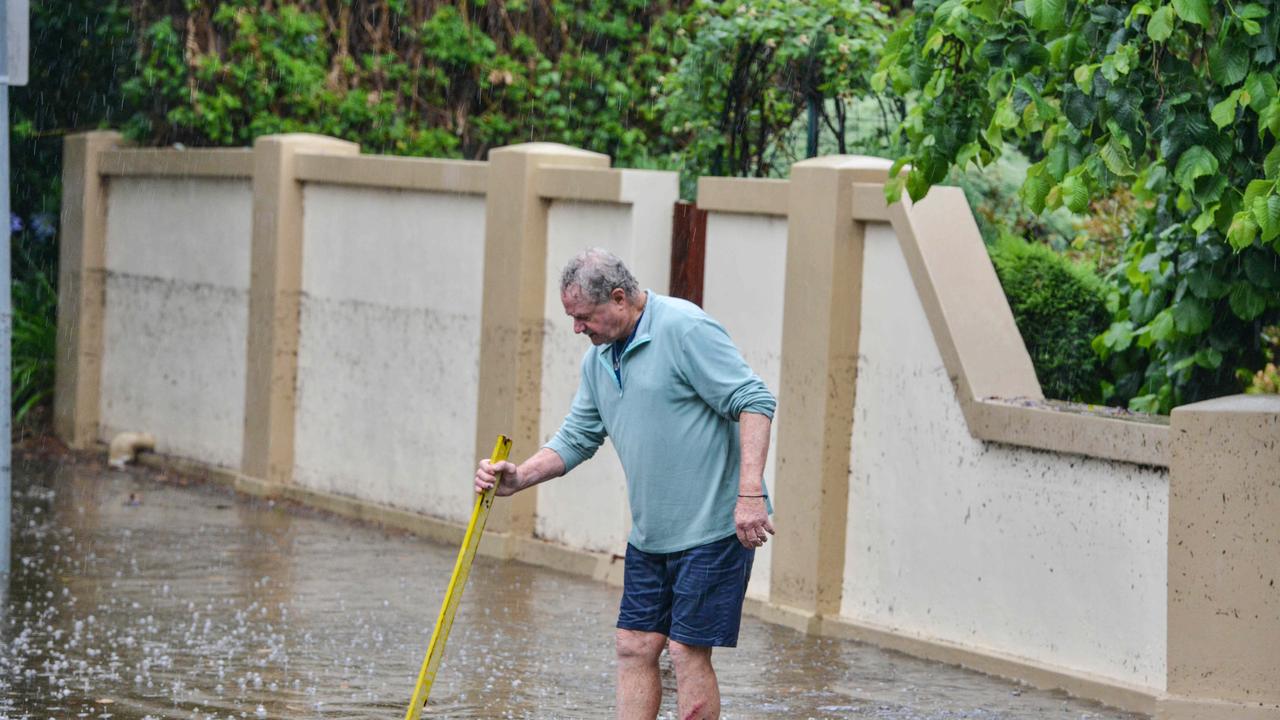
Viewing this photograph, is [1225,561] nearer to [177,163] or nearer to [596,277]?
[596,277]

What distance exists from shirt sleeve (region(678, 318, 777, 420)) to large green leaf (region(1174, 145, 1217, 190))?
1.68 meters

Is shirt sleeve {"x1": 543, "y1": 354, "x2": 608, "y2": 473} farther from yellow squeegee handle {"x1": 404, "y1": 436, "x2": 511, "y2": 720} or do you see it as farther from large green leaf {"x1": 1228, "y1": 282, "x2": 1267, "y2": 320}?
large green leaf {"x1": 1228, "y1": 282, "x2": 1267, "y2": 320}

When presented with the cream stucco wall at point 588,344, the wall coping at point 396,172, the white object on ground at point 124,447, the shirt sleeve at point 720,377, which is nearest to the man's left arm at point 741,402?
the shirt sleeve at point 720,377

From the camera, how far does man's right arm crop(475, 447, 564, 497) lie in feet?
19.1

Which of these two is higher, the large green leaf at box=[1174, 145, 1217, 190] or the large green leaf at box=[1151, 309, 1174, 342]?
the large green leaf at box=[1174, 145, 1217, 190]

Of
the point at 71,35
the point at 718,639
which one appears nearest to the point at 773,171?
the point at 718,639

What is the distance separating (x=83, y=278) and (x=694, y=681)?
10.3m

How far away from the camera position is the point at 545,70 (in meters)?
14.8

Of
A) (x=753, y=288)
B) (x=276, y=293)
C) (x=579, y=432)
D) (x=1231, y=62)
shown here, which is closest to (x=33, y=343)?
(x=276, y=293)

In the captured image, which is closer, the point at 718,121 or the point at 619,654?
the point at 619,654

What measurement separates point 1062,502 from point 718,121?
4.25 metres

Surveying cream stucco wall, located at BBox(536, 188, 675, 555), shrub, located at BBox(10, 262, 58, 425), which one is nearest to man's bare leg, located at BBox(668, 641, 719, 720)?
cream stucco wall, located at BBox(536, 188, 675, 555)

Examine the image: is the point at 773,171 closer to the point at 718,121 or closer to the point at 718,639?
the point at 718,121

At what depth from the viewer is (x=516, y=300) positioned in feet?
34.9
